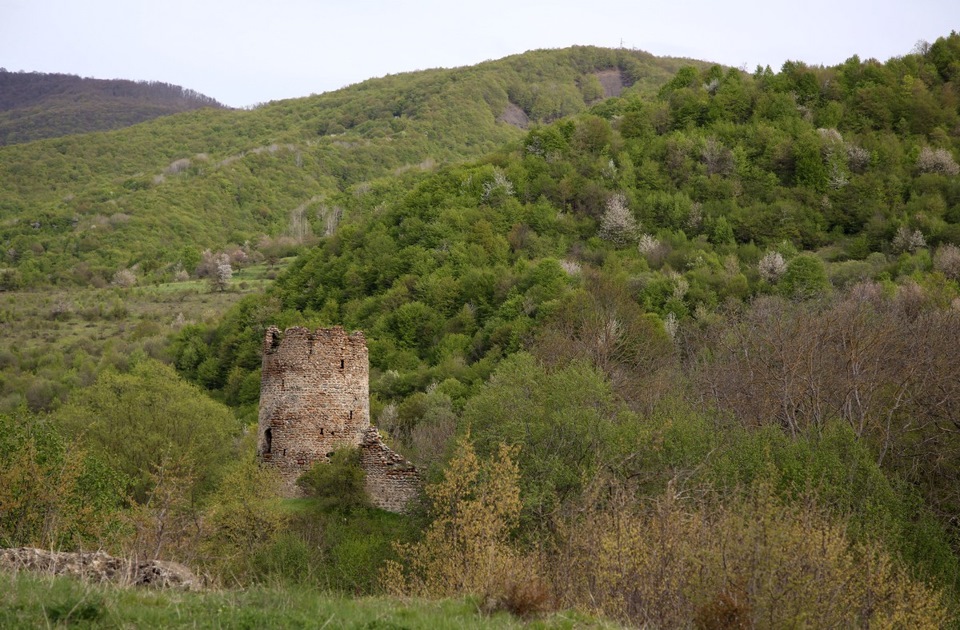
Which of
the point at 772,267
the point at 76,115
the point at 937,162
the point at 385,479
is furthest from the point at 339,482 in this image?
the point at 76,115

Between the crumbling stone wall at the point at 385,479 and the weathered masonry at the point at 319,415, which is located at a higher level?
the weathered masonry at the point at 319,415

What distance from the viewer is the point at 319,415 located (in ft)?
75.9

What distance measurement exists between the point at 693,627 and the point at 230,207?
9531 cm

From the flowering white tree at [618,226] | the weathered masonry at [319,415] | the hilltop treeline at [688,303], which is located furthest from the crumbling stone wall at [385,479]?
the flowering white tree at [618,226]

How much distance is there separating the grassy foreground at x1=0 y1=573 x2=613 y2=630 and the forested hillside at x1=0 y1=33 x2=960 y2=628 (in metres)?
0.96

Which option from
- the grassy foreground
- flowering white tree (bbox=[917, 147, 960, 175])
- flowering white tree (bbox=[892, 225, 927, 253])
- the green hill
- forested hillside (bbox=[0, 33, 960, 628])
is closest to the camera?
the grassy foreground

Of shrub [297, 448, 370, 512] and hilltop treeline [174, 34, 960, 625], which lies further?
hilltop treeline [174, 34, 960, 625]

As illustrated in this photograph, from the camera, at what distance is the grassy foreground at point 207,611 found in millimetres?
8977

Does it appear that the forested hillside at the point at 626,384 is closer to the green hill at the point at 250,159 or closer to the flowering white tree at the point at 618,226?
the flowering white tree at the point at 618,226

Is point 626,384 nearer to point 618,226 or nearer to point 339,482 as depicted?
point 339,482

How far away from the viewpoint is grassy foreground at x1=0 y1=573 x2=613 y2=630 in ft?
29.5

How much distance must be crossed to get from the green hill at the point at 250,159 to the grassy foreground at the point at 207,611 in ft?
263

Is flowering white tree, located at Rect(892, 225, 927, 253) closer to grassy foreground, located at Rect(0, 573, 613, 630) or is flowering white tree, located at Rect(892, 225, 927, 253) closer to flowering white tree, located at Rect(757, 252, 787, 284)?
flowering white tree, located at Rect(757, 252, 787, 284)

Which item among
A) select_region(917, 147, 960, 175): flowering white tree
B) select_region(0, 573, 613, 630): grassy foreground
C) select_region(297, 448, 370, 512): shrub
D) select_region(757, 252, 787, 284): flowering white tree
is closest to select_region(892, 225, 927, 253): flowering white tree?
select_region(757, 252, 787, 284): flowering white tree
